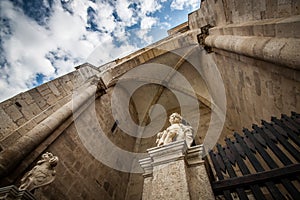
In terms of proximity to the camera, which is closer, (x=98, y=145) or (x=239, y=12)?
(x=239, y=12)

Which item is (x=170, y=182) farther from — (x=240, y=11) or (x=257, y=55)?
(x=240, y=11)

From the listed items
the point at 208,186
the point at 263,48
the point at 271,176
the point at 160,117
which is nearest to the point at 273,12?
the point at 263,48

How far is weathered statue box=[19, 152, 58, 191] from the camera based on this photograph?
6.89 feet

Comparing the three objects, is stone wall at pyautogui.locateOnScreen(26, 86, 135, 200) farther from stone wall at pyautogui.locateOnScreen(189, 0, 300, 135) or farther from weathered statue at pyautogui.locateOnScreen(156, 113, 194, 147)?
stone wall at pyautogui.locateOnScreen(189, 0, 300, 135)

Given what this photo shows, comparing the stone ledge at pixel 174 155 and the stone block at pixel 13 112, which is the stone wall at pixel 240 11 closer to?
the stone ledge at pixel 174 155

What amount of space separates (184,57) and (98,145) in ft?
15.9

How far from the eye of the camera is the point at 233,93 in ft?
15.3

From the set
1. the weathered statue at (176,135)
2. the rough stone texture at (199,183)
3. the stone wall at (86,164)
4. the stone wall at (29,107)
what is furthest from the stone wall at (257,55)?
the stone wall at (29,107)

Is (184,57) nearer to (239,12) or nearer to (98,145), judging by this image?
(239,12)

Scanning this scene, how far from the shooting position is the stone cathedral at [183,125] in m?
1.71

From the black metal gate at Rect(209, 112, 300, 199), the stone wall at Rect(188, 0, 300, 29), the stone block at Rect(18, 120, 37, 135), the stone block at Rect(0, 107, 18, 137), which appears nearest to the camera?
the black metal gate at Rect(209, 112, 300, 199)

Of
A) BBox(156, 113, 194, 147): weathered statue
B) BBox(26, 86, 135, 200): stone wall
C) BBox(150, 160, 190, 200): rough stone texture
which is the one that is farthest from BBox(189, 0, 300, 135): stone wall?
BBox(26, 86, 135, 200): stone wall

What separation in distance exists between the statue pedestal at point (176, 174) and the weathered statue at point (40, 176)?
1290 mm

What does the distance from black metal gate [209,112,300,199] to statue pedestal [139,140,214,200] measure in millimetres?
160
